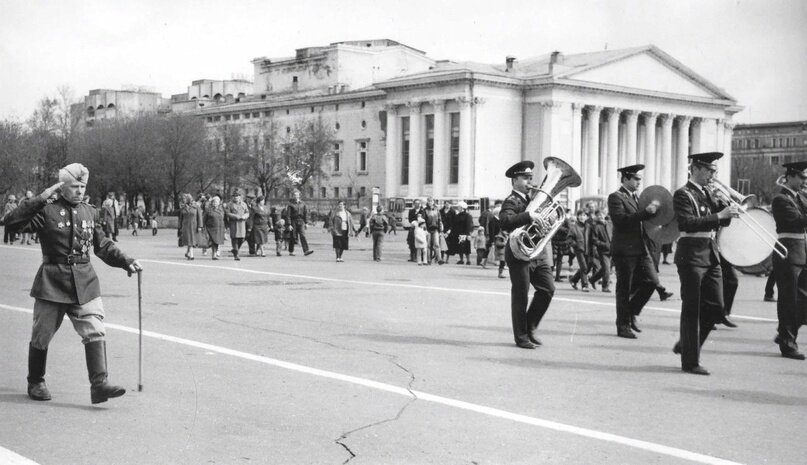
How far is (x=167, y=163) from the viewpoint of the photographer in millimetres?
72938

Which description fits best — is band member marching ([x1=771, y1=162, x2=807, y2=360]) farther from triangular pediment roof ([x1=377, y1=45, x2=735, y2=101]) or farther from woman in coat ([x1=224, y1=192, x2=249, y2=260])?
triangular pediment roof ([x1=377, y1=45, x2=735, y2=101])

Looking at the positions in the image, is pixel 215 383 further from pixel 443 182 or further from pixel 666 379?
pixel 443 182

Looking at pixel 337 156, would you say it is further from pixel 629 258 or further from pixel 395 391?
pixel 395 391

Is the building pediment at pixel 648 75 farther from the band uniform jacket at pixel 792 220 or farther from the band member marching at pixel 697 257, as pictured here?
the band member marching at pixel 697 257

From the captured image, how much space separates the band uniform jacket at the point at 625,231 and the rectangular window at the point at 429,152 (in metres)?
74.5

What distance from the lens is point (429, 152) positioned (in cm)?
8744

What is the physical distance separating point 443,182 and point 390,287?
66.6 m

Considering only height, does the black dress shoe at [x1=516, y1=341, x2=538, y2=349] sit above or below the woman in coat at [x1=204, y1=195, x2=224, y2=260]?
below

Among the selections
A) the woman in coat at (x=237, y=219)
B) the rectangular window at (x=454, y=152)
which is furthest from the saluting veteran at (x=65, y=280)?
the rectangular window at (x=454, y=152)

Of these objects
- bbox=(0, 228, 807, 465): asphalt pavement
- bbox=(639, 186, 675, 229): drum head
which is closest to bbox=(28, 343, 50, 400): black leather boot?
bbox=(0, 228, 807, 465): asphalt pavement

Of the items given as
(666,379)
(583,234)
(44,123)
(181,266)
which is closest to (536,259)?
(666,379)

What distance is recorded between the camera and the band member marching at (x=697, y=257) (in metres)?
9.39

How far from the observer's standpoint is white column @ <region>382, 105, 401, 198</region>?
289 feet

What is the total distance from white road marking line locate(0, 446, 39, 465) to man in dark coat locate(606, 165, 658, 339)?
7.61 meters
